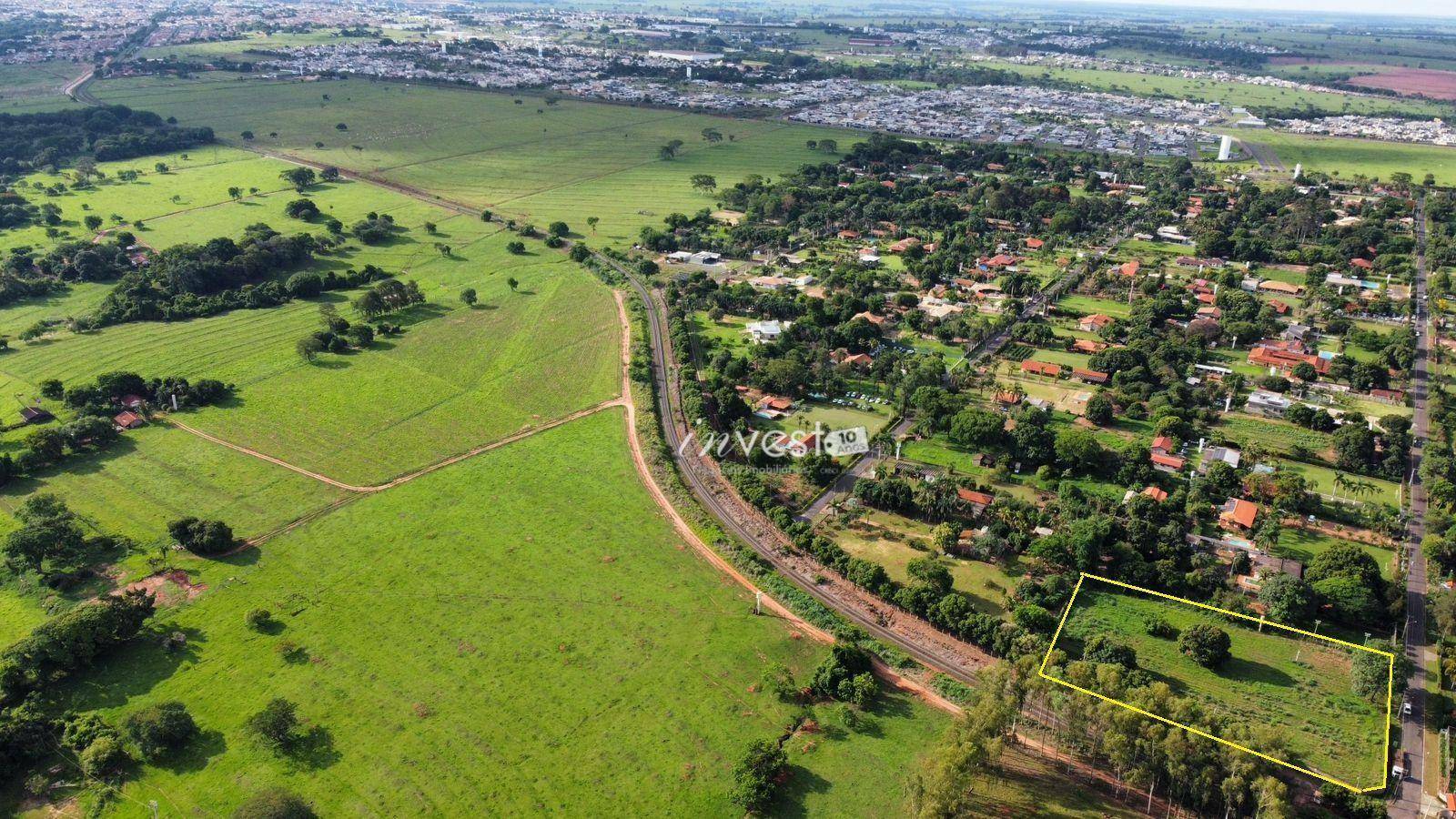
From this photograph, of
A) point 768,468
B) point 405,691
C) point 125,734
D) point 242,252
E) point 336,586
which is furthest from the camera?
point 242,252

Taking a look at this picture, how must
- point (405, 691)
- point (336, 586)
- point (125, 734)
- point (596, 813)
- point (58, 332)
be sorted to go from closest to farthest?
point (596, 813)
point (125, 734)
point (405, 691)
point (336, 586)
point (58, 332)

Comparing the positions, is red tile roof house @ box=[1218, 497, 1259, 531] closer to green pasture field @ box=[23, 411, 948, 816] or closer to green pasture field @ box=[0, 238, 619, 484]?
green pasture field @ box=[23, 411, 948, 816]

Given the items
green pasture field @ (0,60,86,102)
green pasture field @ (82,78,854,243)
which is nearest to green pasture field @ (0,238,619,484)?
green pasture field @ (82,78,854,243)

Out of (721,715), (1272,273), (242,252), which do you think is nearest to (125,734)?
(721,715)

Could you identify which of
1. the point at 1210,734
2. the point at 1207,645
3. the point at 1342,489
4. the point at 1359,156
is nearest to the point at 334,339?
the point at 1207,645

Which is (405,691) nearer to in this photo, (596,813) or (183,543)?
(596,813)

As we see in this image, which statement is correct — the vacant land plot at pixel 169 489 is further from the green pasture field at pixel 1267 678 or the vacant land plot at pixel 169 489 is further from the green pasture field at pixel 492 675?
the green pasture field at pixel 1267 678
